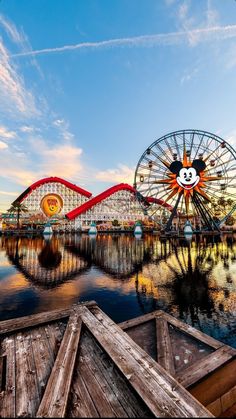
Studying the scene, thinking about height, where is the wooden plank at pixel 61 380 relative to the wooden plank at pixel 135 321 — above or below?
above

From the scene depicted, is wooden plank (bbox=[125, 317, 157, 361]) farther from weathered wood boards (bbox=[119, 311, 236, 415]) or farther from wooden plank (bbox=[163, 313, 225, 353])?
wooden plank (bbox=[163, 313, 225, 353])

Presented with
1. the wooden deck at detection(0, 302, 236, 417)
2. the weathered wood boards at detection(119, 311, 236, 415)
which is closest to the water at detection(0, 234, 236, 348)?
the weathered wood boards at detection(119, 311, 236, 415)

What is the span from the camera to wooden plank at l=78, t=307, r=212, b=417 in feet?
Result: 5.56

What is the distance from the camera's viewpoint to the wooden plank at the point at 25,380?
6.05 feet

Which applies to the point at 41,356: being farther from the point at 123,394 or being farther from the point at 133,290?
the point at 133,290

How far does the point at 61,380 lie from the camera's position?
2.05 meters

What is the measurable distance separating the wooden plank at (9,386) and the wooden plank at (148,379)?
99 centimetres

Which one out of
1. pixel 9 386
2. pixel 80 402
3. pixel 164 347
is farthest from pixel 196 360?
pixel 9 386

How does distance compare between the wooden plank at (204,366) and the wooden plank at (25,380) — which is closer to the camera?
the wooden plank at (25,380)

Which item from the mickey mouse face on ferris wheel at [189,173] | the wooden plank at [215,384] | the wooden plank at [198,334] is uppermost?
the mickey mouse face on ferris wheel at [189,173]

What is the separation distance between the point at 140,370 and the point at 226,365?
5.86 ft

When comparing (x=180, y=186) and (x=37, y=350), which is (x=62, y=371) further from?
(x=180, y=186)

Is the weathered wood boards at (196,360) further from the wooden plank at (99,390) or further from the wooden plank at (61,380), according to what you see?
the wooden plank at (61,380)

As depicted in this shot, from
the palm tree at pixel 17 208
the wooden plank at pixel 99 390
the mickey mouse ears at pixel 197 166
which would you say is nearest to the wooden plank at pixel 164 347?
the wooden plank at pixel 99 390
